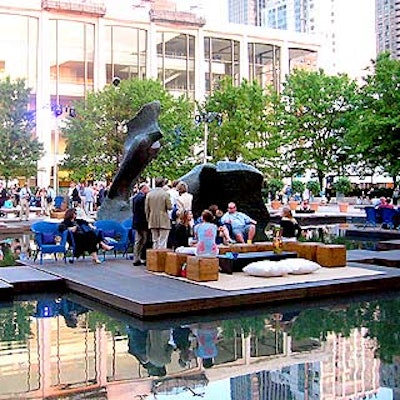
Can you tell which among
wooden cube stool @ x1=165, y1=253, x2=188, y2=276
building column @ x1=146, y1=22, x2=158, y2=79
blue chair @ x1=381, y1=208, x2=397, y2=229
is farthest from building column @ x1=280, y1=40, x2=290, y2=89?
wooden cube stool @ x1=165, y1=253, x2=188, y2=276

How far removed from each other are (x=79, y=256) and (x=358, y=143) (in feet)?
83.6

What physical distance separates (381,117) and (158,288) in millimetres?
26893

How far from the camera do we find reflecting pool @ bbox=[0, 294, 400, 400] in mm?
6598

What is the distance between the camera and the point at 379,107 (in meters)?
36.4

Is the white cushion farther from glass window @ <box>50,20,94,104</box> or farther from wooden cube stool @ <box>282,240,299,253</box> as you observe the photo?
glass window @ <box>50,20,94,104</box>

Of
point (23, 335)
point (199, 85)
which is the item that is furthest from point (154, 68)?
point (23, 335)

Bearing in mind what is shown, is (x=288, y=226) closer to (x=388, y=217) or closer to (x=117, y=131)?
(x=388, y=217)

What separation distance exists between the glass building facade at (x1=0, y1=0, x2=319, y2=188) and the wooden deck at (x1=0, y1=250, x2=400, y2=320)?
42.4 m

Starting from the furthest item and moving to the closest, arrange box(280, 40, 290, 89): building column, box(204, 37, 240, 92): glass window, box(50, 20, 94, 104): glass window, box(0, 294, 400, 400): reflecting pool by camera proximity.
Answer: box(280, 40, 290, 89): building column, box(204, 37, 240, 92): glass window, box(50, 20, 94, 104): glass window, box(0, 294, 400, 400): reflecting pool

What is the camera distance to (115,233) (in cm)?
1630

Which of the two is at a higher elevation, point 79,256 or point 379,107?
A: point 379,107

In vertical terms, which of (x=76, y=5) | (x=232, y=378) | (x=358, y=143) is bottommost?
(x=232, y=378)

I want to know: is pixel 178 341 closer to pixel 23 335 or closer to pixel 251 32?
pixel 23 335

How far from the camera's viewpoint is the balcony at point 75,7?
5906 cm
